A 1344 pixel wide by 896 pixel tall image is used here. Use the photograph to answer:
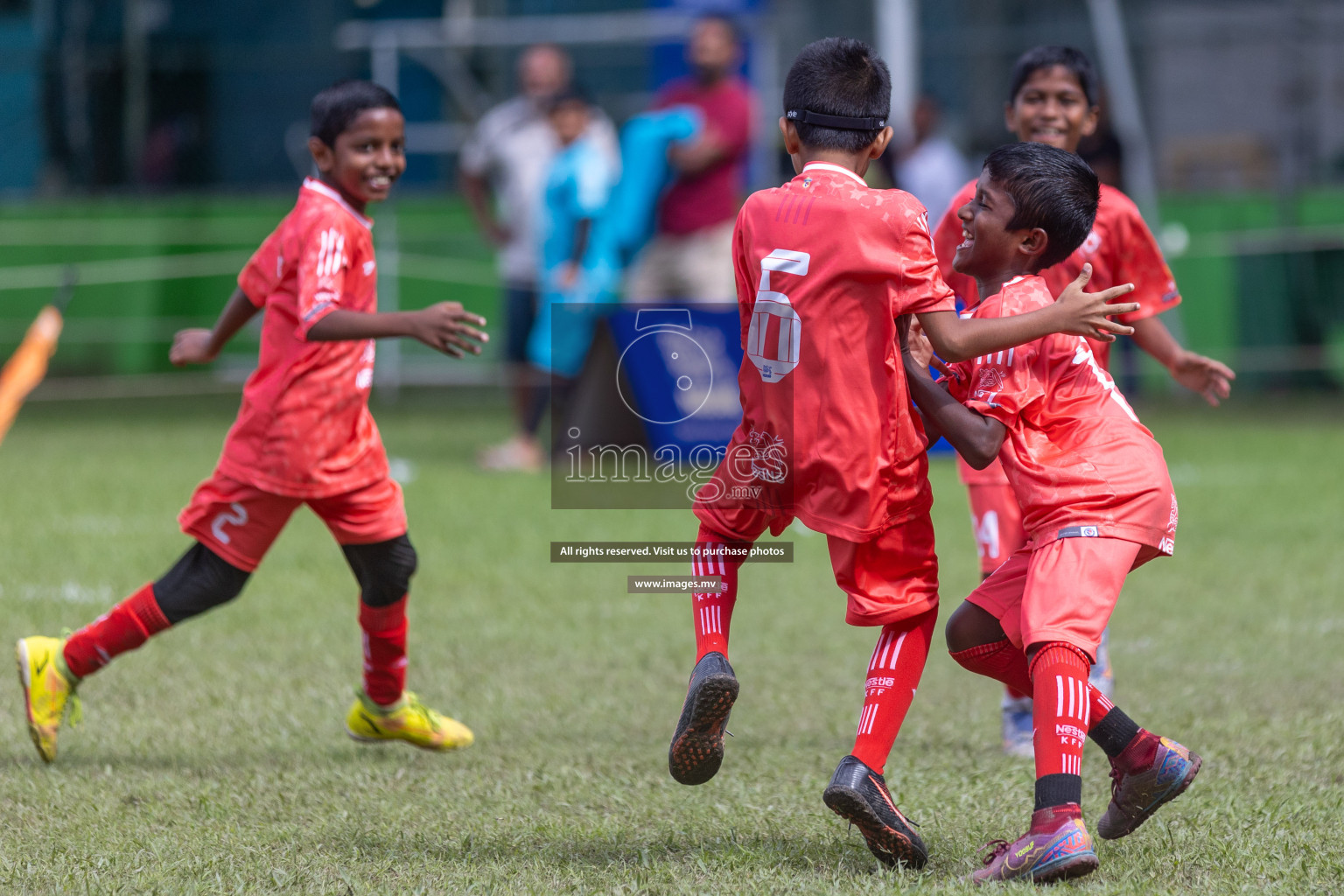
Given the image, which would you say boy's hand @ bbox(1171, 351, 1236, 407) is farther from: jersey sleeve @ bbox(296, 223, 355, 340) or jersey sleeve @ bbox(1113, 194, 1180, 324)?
jersey sleeve @ bbox(296, 223, 355, 340)

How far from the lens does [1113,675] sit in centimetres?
530

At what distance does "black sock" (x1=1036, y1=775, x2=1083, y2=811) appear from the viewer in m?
3.14

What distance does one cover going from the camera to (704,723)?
10.7ft

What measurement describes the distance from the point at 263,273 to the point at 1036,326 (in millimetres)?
2133

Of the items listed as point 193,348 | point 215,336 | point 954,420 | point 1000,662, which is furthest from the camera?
point 193,348

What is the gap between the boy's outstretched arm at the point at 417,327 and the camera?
3760 mm

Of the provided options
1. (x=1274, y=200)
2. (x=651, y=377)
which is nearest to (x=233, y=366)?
(x=651, y=377)

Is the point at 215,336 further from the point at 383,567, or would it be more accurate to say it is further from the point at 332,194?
the point at 383,567

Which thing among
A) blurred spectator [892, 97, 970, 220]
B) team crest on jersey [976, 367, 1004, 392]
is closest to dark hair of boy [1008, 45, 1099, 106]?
team crest on jersey [976, 367, 1004, 392]

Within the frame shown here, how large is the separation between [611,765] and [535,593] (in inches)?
94.1

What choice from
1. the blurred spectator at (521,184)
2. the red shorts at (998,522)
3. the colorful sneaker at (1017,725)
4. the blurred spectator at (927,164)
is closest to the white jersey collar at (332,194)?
the red shorts at (998,522)

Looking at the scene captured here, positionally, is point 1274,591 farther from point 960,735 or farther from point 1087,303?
point 1087,303

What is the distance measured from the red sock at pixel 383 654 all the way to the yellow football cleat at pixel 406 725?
0.11 ft

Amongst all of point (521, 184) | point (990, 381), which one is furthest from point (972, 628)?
point (521, 184)
